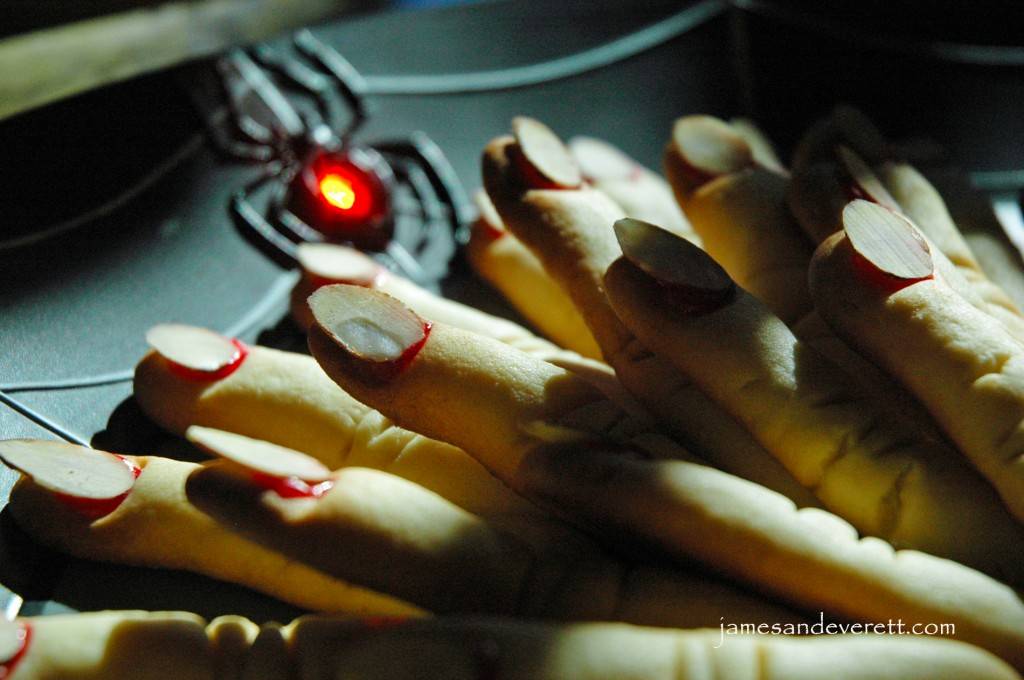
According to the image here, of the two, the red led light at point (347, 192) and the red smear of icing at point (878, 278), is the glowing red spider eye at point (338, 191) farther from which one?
the red smear of icing at point (878, 278)

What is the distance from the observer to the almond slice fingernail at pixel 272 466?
47 centimetres

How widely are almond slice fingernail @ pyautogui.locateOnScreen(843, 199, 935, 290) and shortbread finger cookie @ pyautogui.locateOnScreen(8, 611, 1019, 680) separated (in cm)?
22

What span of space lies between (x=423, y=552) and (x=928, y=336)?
1.05 feet

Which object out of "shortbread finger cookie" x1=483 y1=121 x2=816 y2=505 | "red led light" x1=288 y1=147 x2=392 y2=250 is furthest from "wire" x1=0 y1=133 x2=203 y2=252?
"shortbread finger cookie" x1=483 y1=121 x2=816 y2=505

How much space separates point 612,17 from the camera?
1.15m

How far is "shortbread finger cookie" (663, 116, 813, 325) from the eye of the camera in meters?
0.69

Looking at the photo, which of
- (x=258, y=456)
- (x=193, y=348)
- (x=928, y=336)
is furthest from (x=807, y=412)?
(x=193, y=348)

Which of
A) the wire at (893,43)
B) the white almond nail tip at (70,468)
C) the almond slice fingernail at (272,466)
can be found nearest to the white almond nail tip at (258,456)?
the almond slice fingernail at (272,466)

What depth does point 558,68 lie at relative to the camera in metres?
1.09

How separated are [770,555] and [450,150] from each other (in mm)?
634

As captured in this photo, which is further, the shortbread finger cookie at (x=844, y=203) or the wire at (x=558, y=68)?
the wire at (x=558, y=68)

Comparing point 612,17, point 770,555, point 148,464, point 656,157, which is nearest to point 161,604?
point 148,464

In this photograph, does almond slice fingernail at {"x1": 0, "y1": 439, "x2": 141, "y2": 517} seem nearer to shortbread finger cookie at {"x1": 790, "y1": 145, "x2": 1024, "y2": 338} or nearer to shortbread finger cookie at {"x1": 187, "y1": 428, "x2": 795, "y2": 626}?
shortbread finger cookie at {"x1": 187, "y1": 428, "x2": 795, "y2": 626}

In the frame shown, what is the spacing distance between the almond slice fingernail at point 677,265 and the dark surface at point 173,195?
0.28m
